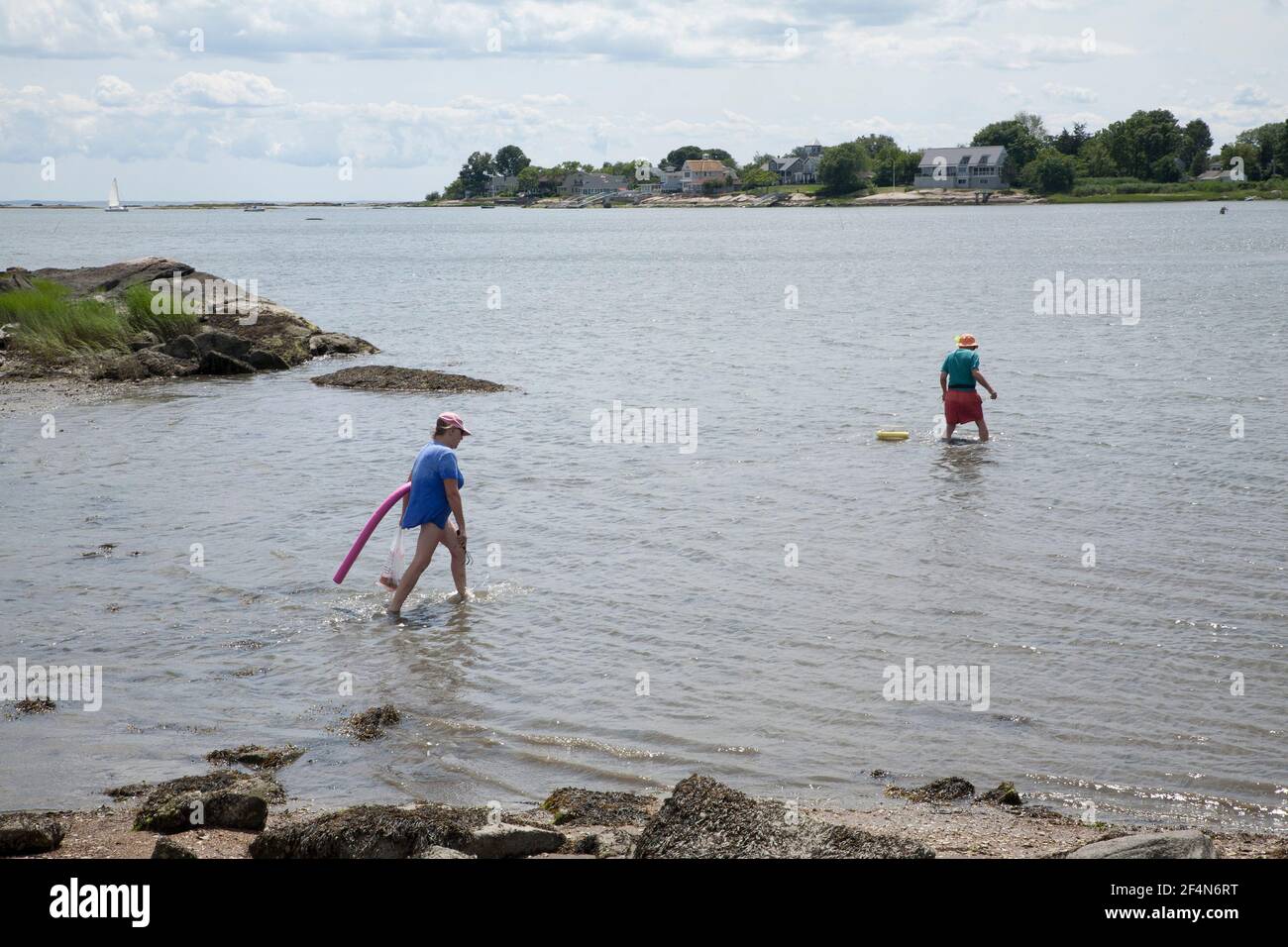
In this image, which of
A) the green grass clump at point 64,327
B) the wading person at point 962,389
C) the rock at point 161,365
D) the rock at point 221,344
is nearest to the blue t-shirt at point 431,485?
the wading person at point 962,389

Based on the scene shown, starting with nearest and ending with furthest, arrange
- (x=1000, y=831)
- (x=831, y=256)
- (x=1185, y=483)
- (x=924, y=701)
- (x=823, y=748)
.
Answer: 1. (x=1000, y=831)
2. (x=823, y=748)
3. (x=924, y=701)
4. (x=1185, y=483)
5. (x=831, y=256)

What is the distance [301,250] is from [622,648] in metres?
108

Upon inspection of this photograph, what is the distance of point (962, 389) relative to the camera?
Answer: 19891mm

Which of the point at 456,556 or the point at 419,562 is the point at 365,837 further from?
the point at 456,556

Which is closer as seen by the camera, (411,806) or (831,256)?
(411,806)

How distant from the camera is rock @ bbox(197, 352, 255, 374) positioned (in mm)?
29062

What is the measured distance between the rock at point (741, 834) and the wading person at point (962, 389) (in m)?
14.1

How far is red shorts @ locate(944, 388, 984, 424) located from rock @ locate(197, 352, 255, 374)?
666 inches

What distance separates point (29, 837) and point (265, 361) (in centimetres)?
2450

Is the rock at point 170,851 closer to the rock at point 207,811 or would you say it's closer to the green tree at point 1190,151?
the rock at point 207,811

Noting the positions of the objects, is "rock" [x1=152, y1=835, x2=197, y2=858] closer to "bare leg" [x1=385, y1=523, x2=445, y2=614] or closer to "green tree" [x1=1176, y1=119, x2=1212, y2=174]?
"bare leg" [x1=385, y1=523, x2=445, y2=614]

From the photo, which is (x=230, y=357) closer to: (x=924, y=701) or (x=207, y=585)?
(x=207, y=585)

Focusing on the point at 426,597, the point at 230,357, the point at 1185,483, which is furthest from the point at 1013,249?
the point at 426,597

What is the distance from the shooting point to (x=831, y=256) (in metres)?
88.2
